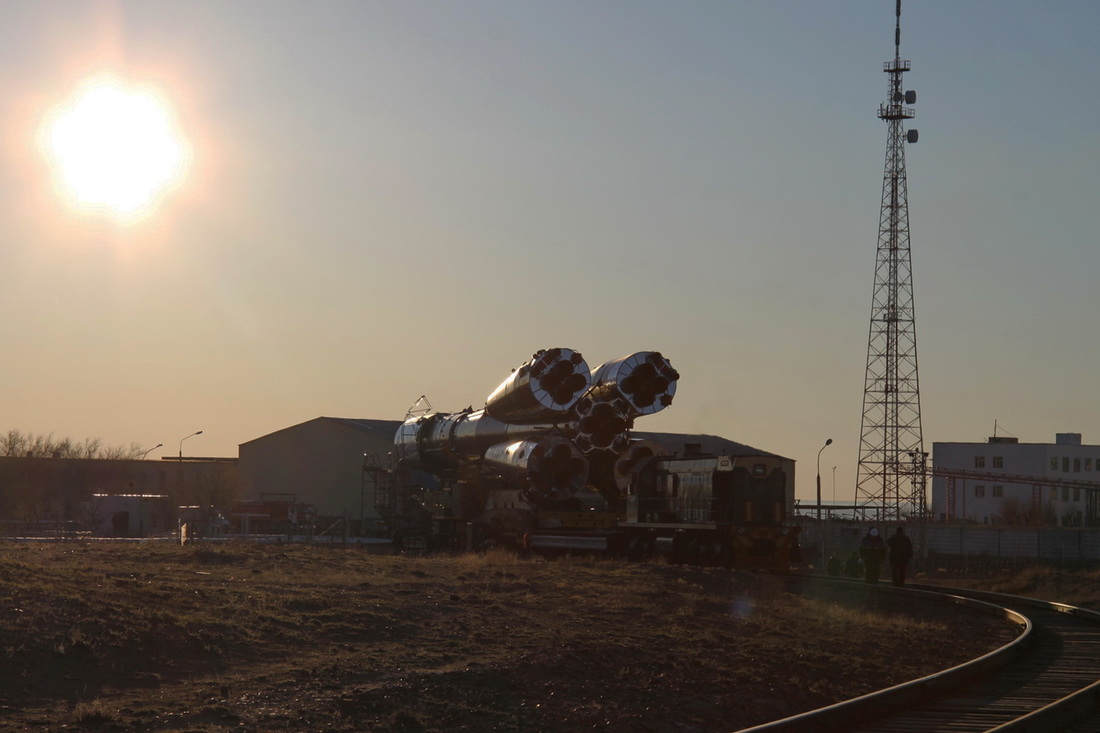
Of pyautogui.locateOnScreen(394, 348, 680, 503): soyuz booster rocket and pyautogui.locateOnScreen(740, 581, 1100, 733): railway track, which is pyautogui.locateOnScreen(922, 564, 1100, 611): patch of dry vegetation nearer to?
pyautogui.locateOnScreen(394, 348, 680, 503): soyuz booster rocket

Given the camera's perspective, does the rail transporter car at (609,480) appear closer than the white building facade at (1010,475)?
Yes

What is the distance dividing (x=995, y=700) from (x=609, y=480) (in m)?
26.1

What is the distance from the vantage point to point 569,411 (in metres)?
37.0

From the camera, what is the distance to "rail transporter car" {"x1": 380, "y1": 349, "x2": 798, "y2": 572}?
35.4 meters

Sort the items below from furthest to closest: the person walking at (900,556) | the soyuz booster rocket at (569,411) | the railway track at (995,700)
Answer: the soyuz booster rocket at (569,411) → the person walking at (900,556) → the railway track at (995,700)

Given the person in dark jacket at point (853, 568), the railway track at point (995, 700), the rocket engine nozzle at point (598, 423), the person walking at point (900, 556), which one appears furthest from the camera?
the person in dark jacket at point (853, 568)

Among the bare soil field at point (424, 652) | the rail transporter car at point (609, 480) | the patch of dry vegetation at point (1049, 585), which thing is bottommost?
the patch of dry vegetation at point (1049, 585)

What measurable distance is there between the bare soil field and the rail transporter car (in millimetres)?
8677

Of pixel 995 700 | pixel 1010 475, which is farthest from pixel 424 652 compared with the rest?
pixel 1010 475

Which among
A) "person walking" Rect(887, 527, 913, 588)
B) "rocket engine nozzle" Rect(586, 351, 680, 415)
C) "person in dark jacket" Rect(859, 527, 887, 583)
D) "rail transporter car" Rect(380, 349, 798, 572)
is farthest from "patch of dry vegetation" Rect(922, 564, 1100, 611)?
"rocket engine nozzle" Rect(586, 351, 680, 415)

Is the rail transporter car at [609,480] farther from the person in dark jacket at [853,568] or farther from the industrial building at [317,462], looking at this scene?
the industrial building at [317,462]

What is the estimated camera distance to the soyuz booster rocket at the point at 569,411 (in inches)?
1431

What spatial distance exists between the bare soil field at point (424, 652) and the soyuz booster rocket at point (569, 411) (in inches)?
406

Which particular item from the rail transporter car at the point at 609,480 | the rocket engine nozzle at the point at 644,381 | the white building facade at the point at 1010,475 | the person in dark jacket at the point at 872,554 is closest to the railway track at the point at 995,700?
the person in dark jacket at the point at 872,554
